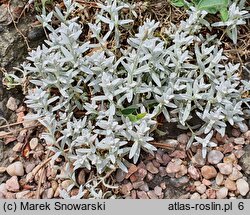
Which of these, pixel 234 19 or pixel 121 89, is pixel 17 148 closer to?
pixel 121 89

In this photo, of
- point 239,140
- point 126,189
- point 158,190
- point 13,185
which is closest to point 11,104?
point 13,185

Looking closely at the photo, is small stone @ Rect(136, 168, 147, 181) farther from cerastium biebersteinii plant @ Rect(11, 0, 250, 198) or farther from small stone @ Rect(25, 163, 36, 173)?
small stone @ Rect(25, 163, 36, 173)

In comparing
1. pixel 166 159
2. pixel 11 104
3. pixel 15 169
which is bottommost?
pixel 166 159

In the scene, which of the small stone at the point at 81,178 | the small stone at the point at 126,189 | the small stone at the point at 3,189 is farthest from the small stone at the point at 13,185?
the small stone at the point at 126,189

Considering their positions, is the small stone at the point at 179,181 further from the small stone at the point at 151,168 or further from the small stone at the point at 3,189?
the small stone at the point at 3,189

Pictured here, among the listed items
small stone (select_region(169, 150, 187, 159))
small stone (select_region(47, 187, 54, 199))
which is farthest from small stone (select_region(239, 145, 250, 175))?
small stone (select_region(47, 187, 54, 199))

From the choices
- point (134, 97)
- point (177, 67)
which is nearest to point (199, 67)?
point (177, 67)

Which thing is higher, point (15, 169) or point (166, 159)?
point (15, 169)
